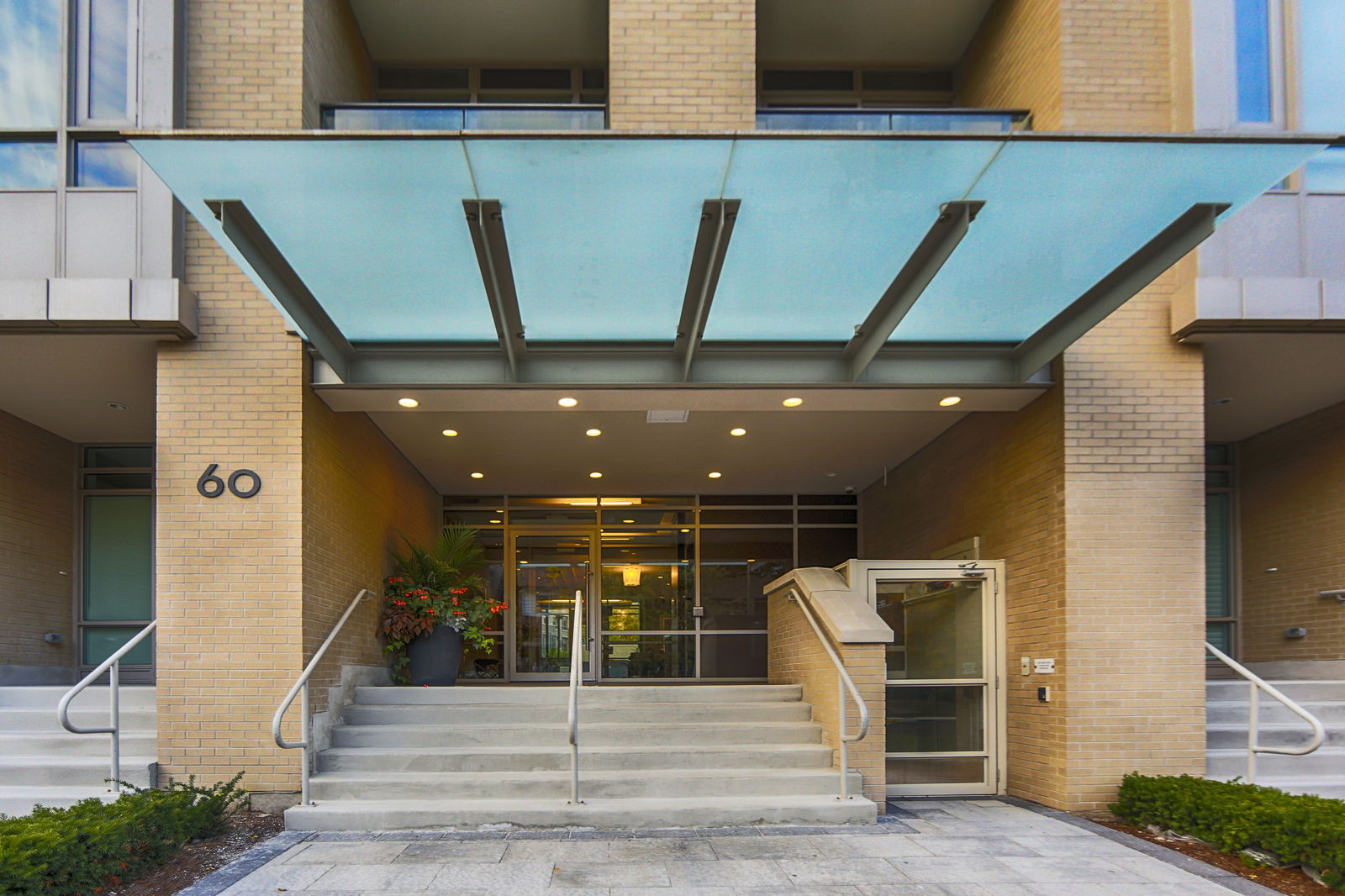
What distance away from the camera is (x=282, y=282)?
6.37 metres

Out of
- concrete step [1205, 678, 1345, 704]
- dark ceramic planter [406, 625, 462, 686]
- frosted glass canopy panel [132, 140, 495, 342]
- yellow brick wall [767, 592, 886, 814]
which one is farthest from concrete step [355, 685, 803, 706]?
frosted glass canopy panel [132, 140, 495, 342]

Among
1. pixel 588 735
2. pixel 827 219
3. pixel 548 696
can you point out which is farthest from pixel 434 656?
pixel 827 219

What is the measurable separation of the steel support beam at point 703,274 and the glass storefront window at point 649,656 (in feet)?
23.6

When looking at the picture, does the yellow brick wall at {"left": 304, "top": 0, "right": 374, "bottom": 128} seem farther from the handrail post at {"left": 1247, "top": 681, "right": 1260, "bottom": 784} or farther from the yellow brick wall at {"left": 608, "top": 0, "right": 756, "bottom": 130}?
the handrail post at {"left": 1247, "top": 681, "right": 1260, "bottom": 784}

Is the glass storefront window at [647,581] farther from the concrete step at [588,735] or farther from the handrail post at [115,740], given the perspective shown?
the handrail post at [115,740]

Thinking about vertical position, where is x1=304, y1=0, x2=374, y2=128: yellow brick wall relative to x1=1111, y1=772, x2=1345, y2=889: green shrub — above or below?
above

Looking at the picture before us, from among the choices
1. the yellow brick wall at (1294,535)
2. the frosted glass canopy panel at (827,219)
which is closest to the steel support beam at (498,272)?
the frosted glass canopy panel at (827,219)

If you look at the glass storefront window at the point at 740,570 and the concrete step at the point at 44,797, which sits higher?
the glass storefront window at the point at 740,570

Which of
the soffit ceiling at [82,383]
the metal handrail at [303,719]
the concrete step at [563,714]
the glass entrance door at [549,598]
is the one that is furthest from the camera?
the glass entrance door at [549,598]

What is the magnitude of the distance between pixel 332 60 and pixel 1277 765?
966 centimetres

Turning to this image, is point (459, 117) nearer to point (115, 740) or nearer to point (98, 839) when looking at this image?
point (115, 740)

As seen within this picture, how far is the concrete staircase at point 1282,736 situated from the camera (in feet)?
24.7

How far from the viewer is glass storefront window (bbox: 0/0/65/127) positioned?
303 inches

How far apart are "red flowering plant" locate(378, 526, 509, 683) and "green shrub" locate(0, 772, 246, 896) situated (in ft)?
10.4
